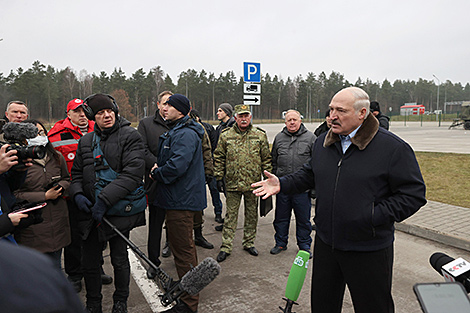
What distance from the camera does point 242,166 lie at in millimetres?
5184

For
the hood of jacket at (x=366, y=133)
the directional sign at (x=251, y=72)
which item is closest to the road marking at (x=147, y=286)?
the hood of jacket at (x=366, y=133)

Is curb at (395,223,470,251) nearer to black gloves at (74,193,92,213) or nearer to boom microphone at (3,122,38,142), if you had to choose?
black gloves at (74,193,92,213)

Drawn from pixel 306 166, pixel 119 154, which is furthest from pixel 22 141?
pixel 306 166

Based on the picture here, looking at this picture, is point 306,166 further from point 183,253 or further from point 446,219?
point 446,219

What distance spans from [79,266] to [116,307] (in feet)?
3.72

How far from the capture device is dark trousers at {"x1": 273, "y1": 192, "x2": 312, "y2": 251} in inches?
204

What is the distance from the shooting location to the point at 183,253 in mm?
3816

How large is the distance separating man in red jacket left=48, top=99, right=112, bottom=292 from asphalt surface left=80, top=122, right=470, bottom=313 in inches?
13.3

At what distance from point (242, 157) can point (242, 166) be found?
135 mm

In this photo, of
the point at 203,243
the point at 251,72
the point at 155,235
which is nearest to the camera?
the point at 155,235

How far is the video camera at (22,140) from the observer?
2910mm

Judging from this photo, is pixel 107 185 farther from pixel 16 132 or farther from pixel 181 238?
pixel 181 238

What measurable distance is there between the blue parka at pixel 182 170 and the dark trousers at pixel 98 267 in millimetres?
642

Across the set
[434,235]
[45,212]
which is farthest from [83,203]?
[434,235]
